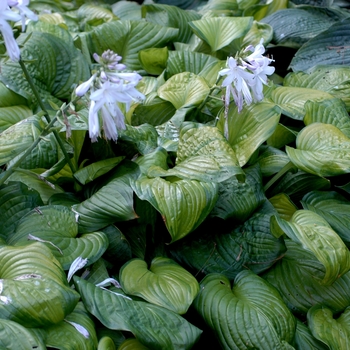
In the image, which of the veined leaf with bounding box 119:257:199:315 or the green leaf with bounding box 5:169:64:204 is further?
the green leaf with bounding box 5:169:64:204

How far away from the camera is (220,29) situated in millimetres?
1923

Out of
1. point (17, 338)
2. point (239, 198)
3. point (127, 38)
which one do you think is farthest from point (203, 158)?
point (127, 38)

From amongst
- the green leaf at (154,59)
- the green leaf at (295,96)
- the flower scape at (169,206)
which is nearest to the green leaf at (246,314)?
the flower scape at (169,206)

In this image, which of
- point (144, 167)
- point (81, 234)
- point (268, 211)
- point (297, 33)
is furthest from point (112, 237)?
point (297, 33)

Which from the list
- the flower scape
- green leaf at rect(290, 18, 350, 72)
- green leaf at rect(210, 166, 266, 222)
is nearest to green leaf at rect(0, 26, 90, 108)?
the flower scape

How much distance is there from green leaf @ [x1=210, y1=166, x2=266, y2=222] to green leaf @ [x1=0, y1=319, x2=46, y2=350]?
56 centimetres

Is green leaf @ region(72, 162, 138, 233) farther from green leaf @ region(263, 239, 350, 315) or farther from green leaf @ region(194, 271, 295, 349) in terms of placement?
green leaf @ region(263, 239, 350, 315)

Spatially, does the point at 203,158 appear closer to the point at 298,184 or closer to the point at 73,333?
the point at 298,184

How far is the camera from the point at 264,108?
1393mm

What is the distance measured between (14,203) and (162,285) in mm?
453

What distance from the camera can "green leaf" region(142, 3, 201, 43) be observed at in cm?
221

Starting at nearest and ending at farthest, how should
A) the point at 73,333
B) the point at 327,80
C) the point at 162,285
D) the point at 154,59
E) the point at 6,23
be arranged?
1. the point at 6,23
2. the point at 73,333
3. the point at 162,285
4. the point at 327,80
5. the point at 154,59

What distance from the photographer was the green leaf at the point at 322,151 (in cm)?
130

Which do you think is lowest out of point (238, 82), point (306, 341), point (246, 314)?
point (306, 341)
